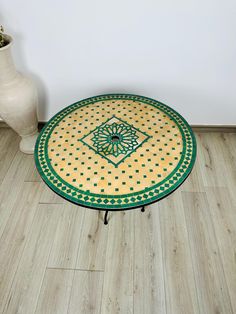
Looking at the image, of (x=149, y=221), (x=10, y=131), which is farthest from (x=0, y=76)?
(x=149, y=221)

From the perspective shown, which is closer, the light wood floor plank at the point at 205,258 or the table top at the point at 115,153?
the table top at the point at 115,153

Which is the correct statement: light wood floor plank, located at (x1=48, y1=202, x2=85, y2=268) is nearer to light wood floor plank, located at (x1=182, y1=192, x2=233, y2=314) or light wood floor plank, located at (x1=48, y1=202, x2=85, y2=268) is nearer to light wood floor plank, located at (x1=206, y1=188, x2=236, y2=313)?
light wood floor plank, located at (x1=182, y1=192, x2=233, y2=314)

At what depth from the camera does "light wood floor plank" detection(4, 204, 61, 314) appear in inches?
54.6

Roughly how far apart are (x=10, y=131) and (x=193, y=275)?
169 centimetres

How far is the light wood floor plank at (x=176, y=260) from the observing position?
53.9 inches

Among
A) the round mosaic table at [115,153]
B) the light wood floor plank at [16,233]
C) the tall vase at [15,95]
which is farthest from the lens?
the tall vase at [15,95]

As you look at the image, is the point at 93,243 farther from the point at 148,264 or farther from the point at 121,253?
the point at 148,264

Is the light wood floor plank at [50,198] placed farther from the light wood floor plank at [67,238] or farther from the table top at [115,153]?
the table top at [115,153]

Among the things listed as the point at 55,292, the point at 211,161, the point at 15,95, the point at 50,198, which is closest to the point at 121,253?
the point at 55,292

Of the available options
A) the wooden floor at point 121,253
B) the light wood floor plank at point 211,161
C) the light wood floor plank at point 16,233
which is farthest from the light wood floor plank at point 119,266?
the light wood floor plank at point 211,161

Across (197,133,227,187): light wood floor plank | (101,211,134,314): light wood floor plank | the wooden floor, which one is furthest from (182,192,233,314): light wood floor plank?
(101,211,134,314): light wood floor plank

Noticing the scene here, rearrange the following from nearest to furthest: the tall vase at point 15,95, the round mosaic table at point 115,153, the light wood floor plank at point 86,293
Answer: the round mosaic table at point 115,153
the light wood floor plank at point 86,293
the tall vase at point 15,95

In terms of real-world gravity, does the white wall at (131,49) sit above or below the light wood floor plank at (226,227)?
above

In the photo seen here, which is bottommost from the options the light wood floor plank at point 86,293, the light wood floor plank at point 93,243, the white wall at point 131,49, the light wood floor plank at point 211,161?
the light wood floor plank at point 86,293
